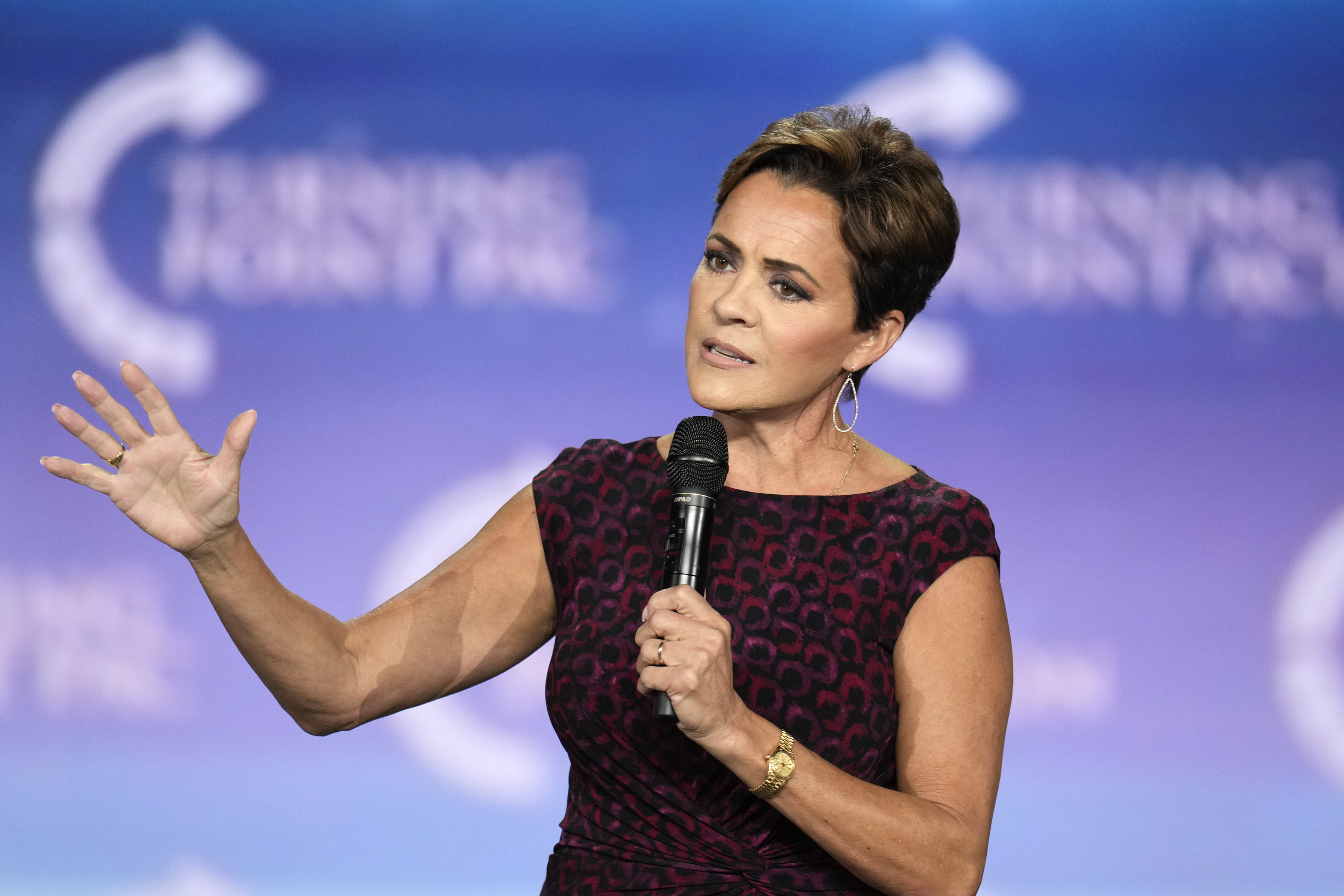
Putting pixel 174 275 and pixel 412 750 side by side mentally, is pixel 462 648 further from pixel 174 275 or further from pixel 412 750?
pixel 174 275

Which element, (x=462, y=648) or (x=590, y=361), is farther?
(x=590, y=361)

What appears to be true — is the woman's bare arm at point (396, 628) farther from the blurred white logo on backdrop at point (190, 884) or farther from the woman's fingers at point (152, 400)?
the blurred white logo on backdrop at point (190, 884)

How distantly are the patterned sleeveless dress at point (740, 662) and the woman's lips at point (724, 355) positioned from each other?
210 millimetres

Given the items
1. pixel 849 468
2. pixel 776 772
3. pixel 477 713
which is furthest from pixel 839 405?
pixel 477 713

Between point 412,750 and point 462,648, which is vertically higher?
point 412,750

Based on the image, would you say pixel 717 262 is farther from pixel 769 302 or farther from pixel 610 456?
pixel 610 456

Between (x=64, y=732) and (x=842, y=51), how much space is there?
2.58m

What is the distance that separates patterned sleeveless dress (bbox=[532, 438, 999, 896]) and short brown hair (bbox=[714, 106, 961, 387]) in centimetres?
29

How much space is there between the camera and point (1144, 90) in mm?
3547

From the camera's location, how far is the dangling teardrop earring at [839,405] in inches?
78.1

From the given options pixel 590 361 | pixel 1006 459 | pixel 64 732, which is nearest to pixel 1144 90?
pixel 1006 459

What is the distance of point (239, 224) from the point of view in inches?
136

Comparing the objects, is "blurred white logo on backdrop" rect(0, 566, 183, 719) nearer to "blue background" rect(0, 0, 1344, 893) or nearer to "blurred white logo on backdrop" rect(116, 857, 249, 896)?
"blue background" rect(0, 0, 1344, 893)

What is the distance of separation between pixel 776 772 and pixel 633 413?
79.8 inches
